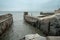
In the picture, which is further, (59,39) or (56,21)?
(56,21)

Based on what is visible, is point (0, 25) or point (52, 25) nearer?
point (52, 25)

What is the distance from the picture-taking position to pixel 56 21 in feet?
26.2

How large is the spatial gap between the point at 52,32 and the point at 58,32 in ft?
1.67

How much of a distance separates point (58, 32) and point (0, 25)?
503cm

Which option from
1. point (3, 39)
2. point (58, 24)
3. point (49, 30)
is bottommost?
point (3, 39)

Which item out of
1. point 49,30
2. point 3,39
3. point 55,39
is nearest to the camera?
point 55,39

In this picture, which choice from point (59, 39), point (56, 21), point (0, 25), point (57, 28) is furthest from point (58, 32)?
point (0, 25)

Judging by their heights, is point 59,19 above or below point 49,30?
above

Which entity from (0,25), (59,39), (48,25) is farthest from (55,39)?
(0,25)

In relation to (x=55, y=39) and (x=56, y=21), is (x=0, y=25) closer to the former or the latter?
(x=56, y=21)

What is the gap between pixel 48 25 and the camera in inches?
336

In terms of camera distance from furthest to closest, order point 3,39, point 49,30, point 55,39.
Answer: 1. point 49,30
2. point 3,39
3. point 55,39

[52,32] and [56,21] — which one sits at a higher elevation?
[56,21]

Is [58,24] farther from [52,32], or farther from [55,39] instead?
[55,39]
